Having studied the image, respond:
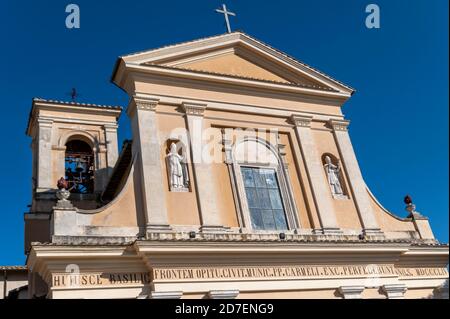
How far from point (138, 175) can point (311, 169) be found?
4651mm

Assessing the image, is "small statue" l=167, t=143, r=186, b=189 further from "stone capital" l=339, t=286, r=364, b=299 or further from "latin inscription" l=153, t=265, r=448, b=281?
"stone capital" l=339, t=286, r=364, b=299

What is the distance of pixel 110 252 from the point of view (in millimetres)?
10438

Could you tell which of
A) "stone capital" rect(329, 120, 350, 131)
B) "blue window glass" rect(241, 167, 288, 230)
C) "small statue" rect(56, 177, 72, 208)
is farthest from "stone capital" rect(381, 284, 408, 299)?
"small statue" rect(56, 177, 72, 208)

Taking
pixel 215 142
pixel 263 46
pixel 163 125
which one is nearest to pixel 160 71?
pixel 163 125

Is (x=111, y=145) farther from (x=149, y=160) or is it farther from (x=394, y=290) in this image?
(x=394, y=290)

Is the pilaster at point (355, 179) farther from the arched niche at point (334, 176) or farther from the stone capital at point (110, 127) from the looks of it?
the stone capital at point (110, 127)

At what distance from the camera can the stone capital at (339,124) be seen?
1499cm

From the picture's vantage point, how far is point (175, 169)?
1226 cm

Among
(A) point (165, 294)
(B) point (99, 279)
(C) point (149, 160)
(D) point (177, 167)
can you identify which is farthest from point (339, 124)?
(B) point (99, 279)

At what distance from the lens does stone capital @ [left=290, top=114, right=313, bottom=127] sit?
14.4 meters

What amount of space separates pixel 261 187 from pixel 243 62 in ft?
12.8

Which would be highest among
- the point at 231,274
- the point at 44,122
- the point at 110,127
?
the point at 110,127

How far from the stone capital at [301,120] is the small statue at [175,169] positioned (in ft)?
12.0

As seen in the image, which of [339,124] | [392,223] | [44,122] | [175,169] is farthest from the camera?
[44,122]
